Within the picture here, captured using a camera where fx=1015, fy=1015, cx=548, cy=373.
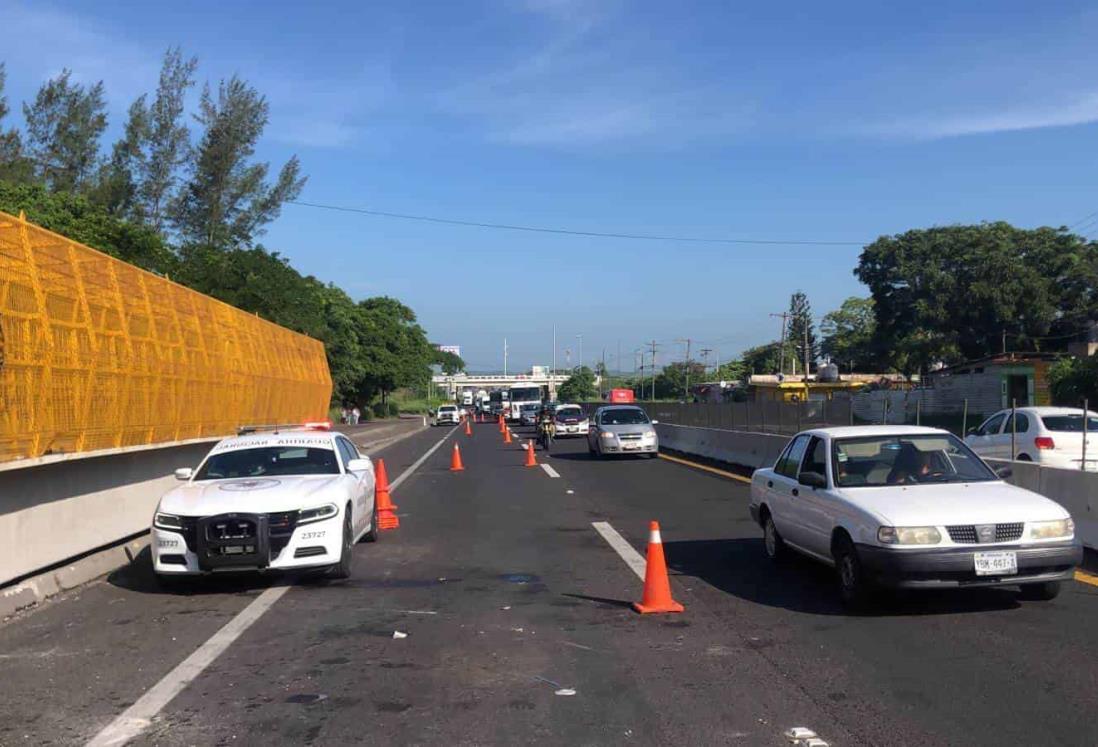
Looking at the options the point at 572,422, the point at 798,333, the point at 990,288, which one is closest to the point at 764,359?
the point at 798,333

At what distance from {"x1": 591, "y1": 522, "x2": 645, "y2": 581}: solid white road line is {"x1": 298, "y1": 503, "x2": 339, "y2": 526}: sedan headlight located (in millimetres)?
3154

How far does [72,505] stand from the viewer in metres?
10.9

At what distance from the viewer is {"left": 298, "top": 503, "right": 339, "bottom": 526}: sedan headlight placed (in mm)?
9672

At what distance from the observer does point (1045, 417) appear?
18312mm

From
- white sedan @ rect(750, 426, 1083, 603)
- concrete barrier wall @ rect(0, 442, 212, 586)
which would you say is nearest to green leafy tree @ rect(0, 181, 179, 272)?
concrete barrier wall @ rect(0, 442, 212, 586)

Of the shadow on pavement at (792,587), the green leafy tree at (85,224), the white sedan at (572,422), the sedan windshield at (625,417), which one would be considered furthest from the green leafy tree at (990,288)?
the shadow on pavement at (792,587)

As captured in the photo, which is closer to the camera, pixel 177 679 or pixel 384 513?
pixel 177 679

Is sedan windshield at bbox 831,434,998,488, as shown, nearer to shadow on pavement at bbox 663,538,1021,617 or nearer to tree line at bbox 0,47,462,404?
shadow on pavement at bbox 663,538,1021,617

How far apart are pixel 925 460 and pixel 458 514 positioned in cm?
864

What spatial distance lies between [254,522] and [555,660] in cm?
364

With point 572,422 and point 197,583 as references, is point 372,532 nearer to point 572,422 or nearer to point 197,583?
point 197,583

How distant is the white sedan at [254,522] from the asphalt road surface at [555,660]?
0.38 meters

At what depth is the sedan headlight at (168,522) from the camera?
374 inches

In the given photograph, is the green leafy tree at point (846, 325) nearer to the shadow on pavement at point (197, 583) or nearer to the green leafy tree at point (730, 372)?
the green leafy tree at point (730, 372)
